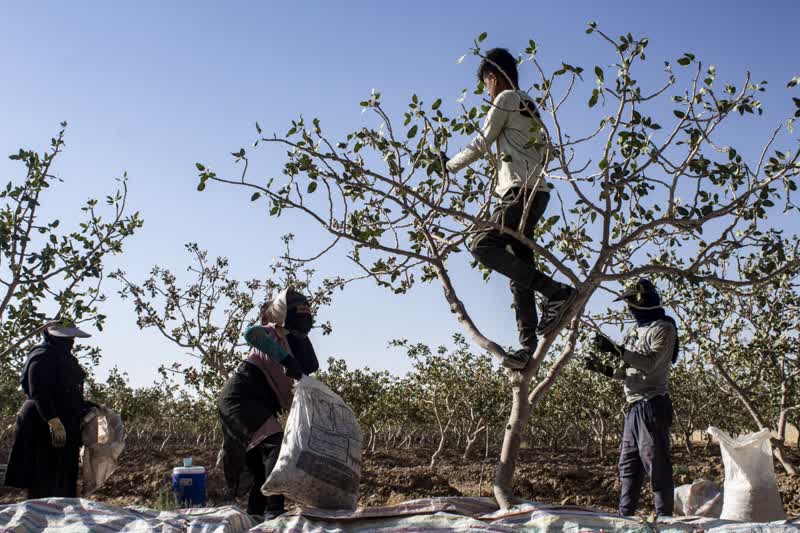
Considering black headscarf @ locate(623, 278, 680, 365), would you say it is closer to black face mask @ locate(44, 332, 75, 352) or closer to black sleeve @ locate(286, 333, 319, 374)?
black sleeve @ locate(286, 333, 319, 374)

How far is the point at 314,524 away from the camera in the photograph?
10.6 ft

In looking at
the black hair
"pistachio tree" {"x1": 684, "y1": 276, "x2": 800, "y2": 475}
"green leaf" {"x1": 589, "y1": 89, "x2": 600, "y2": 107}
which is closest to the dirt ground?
"pistachio tree" {"x1": 684, "y1": 276, "x2": 800, "y2": 475}

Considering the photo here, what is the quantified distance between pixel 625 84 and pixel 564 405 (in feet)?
45.2

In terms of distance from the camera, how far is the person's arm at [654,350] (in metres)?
4.42

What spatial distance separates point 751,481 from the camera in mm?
4176

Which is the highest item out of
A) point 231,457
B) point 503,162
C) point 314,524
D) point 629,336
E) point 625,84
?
point 625,84

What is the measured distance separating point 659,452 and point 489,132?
2.22 m

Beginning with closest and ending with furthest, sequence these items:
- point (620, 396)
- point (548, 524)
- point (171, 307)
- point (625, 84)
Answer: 1. point (548, 524)
2. point (625, 84)
3. point (171, 307)
4. point (620, 396)

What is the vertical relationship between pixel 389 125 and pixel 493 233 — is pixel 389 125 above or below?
above

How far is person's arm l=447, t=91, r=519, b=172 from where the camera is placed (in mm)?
3844

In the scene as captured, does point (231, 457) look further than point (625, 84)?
Yes

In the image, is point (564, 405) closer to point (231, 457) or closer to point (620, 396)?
point (620, 396)

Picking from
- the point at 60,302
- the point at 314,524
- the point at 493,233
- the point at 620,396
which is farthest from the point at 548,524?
the point at 620,396

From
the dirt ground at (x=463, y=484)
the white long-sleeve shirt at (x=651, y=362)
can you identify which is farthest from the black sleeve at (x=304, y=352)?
the dirt ground at (x=463, y=484)
